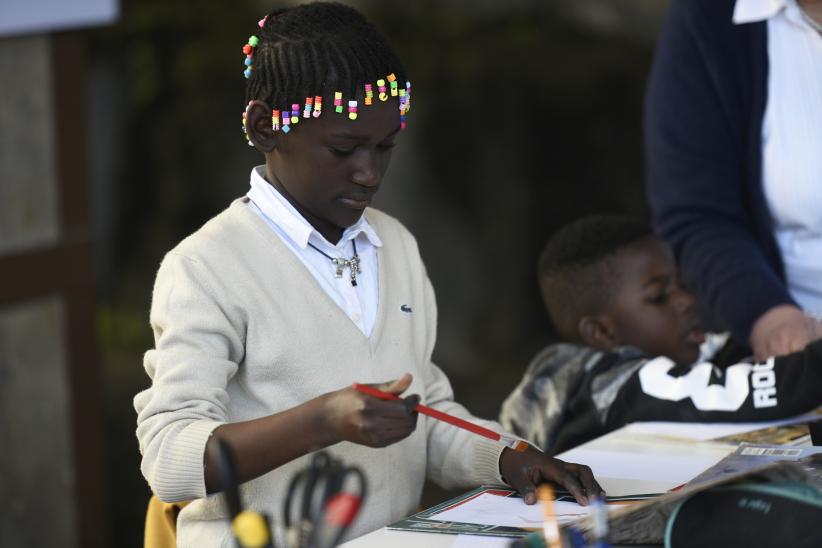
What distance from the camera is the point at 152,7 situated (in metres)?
6.28

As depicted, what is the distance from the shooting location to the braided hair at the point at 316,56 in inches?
62.7

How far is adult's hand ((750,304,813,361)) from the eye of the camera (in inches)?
81.7

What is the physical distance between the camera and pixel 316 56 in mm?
1607

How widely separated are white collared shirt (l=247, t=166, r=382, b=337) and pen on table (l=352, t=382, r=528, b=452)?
228 millimetres

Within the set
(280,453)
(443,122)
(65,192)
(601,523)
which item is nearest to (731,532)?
(601,523)

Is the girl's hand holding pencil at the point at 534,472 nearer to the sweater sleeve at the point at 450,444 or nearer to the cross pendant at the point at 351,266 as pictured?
the sweater sleeve at the point at 450,444

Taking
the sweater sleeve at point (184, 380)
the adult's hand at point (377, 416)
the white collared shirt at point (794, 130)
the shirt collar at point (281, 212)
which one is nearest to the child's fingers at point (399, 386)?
the adult's hand at point (377, 416)

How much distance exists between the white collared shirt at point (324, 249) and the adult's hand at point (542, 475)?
0.27 m

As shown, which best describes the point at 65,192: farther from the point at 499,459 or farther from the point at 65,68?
the point at 499,459

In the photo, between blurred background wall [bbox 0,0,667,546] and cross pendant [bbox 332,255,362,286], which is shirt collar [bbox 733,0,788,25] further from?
blurred background wall [bbox 0,0,667,546]

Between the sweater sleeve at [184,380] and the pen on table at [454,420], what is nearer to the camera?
the pen on table at [454,420]

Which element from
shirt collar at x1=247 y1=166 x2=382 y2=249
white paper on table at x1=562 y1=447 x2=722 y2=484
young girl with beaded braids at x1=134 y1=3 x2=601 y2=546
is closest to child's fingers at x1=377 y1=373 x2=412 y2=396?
young girl with beaded braids at x1=134 y1=3 x2=601 y2=546

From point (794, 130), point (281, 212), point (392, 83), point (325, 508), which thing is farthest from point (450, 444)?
point (794, 130)

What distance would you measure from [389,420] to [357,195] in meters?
0.38
